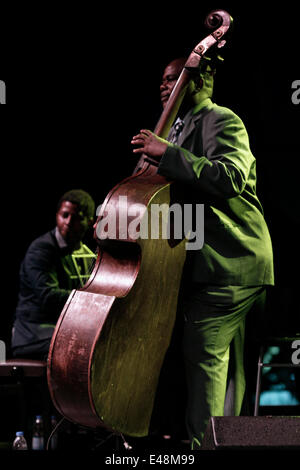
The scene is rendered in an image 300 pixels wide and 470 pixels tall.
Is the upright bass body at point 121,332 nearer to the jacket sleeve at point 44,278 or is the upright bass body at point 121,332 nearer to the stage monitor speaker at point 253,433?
the stage monitor speaker at point 253,433

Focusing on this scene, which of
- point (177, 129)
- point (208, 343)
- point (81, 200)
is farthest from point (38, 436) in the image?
point (177, 129)

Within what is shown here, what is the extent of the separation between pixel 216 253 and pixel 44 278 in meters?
1.46

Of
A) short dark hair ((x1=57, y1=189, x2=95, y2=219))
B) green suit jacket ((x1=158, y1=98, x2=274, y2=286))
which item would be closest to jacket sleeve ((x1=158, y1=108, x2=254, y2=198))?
green suit jacket ((x1=158, y1=98, x2=274, y2=286))

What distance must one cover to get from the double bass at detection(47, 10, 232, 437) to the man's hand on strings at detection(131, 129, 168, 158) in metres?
0.04

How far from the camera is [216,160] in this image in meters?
2.13

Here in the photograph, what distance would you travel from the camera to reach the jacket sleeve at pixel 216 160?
206cm

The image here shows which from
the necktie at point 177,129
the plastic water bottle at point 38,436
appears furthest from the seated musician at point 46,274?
the necktie at point 177,129

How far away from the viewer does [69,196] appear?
11.3 feet

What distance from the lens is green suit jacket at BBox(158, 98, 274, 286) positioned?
2.07m

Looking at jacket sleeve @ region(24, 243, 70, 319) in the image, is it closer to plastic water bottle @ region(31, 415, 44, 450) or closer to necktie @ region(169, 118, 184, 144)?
plastic water bottle @ region(31, 415, 44, 450)

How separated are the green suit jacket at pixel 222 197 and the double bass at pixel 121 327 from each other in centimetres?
8

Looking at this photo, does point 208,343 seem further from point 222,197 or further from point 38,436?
point 38,436

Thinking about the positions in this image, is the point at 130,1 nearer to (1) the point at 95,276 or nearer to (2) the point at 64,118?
(2) the point at 64,118

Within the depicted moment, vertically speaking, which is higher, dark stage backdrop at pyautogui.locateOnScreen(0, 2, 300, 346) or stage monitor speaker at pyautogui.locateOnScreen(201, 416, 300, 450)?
dark stage backdrop at pyautogui.locateOnScreen(0, 2, 300, 346)
